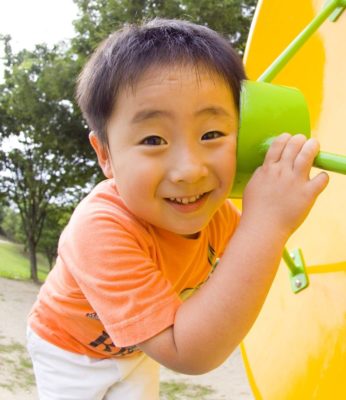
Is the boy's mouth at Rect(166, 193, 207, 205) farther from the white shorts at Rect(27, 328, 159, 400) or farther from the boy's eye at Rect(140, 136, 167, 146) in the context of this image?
the white shorts at Rect(27, 328, 159, 400)

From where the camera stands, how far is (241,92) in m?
0.87

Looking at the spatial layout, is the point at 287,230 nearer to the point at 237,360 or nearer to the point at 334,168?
the point at 334,168

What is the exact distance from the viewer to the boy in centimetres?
79

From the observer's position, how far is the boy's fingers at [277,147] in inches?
31.6

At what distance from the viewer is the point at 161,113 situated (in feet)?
2.61

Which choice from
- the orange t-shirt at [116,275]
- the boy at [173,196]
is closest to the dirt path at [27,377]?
the orange t-shirt at [116,275]

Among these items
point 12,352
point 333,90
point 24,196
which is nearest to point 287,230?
point 333,90

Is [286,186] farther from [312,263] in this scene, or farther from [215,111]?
[312,263]

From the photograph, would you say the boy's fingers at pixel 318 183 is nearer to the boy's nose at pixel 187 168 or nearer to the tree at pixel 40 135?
the boy's nose at pixel 187 168

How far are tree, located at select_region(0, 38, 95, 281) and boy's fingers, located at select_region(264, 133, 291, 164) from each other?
741cm

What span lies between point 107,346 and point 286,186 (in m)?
0.50

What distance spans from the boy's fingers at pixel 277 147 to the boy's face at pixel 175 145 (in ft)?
0.19

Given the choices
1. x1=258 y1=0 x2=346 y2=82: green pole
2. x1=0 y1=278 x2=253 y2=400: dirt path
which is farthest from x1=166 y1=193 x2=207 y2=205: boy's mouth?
x1=0 y1=278 x2=253 y2=400: dirt path

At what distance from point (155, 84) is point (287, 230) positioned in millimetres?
270
